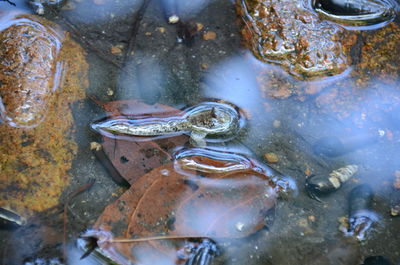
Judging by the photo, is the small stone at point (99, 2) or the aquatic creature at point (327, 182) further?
the small stone at point (99, 2)

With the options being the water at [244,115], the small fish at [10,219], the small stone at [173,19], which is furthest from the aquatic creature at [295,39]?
the small fish at [10,219]

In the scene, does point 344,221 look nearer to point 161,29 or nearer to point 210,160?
point 210,160

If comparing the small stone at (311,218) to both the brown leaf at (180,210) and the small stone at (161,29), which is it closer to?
the brown leaf at (180,210)

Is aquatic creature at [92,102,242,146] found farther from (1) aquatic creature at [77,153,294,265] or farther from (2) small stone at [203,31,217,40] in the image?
(2) small stone at [203,31,217,40]

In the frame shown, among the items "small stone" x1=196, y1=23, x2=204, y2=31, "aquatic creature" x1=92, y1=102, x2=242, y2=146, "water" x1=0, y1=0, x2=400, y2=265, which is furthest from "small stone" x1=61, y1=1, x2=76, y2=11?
"aquatic creature" x1=92, y1=102, x2=242, y2=146

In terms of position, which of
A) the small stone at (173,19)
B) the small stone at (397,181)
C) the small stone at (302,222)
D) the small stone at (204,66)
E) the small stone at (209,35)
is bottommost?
the small stone at (302,222)

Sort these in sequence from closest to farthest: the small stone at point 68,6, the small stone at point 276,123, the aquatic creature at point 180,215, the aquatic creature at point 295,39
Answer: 1. the aquatic creature at point 180,215
2. the small stone at point 276,123
3. the aquatic creature at point 295,39
4. the small stone at point 68,6
